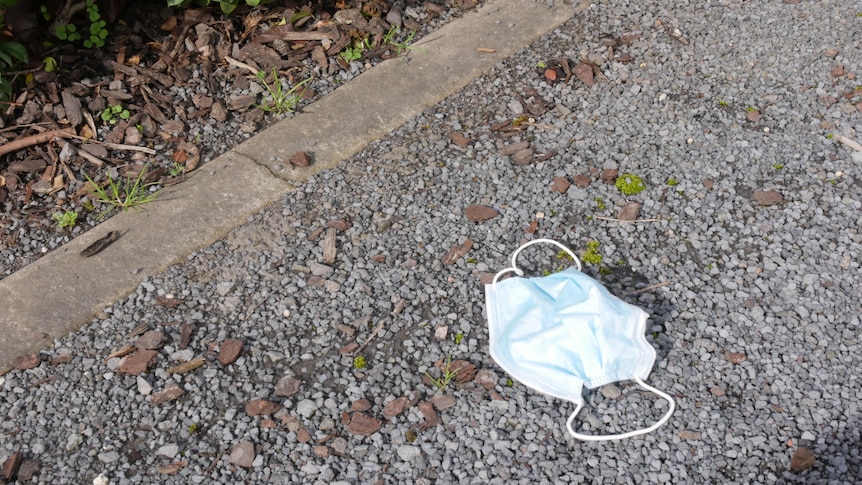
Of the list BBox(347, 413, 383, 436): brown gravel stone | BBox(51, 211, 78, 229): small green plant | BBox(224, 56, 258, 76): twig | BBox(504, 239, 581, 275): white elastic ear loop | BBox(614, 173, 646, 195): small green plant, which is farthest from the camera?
BBox(224, 56, 258, 76): twig

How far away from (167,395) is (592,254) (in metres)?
1.84

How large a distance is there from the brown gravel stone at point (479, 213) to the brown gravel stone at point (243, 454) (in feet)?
4.63

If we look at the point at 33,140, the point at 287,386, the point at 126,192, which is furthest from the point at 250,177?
the point at 287,386

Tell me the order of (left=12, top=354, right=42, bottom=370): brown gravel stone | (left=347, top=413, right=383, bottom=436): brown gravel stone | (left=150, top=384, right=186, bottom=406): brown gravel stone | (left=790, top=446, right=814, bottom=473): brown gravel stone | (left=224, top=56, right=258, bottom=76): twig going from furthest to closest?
(left=224, top=56, right=258, bottom=76): twig
(left=12, top=354, right=42, bottom=370): brown gravel stone
(left=150, top=384, right=186, bottom=406): brown gravel stone
(left=347, top=413, right=383, bottom=436): brown gravel stone
(left=790, top=446, right=814, bottom=473): brown gravel stone

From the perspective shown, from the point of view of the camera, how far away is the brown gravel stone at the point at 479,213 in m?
3.53

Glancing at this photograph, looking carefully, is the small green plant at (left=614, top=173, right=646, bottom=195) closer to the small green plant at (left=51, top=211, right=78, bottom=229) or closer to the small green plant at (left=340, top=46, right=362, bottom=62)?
the small green plant at (left=340, top=46, right=362, bottom=62)

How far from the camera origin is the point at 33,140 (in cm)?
374

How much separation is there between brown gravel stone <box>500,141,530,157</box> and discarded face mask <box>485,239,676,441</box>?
2.98ft

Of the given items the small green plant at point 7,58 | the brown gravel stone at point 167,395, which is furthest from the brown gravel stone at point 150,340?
the small green plant at point 7,58

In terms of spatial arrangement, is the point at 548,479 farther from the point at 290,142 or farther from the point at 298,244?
the point at 290,142

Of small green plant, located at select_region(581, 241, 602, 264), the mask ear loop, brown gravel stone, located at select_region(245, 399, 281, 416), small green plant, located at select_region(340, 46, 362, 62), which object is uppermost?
small green plant, located at select_region(340, 46, 362, 62)

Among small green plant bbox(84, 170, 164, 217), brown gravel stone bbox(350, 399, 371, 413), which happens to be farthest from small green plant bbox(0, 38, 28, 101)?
brown gravel stone bbox(350, 399, 371, 413)

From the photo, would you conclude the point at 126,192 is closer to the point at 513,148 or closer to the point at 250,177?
the point at 250,177

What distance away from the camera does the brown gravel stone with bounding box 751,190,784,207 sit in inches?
141
